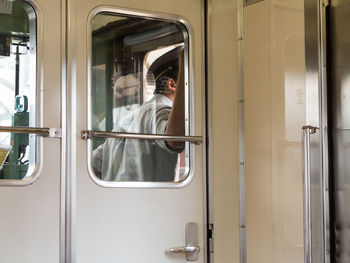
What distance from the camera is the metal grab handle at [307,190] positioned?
2596mm

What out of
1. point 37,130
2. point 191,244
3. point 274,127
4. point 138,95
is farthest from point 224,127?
point 37,130

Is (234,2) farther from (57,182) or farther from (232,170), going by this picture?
(57,182)

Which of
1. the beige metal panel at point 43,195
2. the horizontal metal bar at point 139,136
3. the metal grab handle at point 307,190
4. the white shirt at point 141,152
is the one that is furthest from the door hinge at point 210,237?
the beige metal panel at point 43,195

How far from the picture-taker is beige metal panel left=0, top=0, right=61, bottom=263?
103 inches

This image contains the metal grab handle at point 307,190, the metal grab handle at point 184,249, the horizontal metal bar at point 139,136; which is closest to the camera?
the metal grab handle at point 307,190

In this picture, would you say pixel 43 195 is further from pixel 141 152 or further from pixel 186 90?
pixel 186 90

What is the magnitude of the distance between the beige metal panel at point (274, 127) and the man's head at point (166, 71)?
0.38 m

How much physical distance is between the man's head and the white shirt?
0.05 meters

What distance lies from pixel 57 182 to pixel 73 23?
762 millimetres

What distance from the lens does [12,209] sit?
8.61 feet

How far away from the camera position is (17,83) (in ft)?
8.82

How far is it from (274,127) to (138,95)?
2.35ft

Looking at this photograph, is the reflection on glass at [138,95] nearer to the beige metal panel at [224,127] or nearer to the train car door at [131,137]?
the train car door at [131,137]

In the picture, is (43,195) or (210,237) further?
(210,237)
